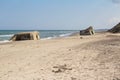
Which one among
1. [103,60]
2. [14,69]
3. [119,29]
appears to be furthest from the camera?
[119,29]

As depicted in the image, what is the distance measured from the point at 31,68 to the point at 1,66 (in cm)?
149

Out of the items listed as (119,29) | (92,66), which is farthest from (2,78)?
(119,29)

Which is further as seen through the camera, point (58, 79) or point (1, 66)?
point (1, 66)

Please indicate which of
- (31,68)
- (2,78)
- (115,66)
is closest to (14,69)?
(31,68)

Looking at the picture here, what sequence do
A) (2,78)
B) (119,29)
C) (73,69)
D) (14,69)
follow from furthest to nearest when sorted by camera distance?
1. (119,29)
2. (14,69)
3. (73,69)
4. (2,78)

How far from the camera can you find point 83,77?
831 centimetres

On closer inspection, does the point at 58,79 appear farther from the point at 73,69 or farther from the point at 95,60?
Answer: the point at 95,60

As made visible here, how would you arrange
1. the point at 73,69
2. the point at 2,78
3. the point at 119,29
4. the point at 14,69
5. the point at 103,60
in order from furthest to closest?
the point at 119,29 → the point at 103,60 → the point at 14,69 → the point at 73,69 → the point at 2,78

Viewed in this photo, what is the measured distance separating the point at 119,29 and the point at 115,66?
36246 millimetres

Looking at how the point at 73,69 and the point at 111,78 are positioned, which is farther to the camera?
the point at 73,69

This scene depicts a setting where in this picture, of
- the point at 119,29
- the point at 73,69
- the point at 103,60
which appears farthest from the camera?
the point at 119,29

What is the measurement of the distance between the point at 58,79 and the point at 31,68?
2.26m

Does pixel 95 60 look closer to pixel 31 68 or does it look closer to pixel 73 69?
pixel 73 69

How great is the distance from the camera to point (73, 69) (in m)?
9.49
